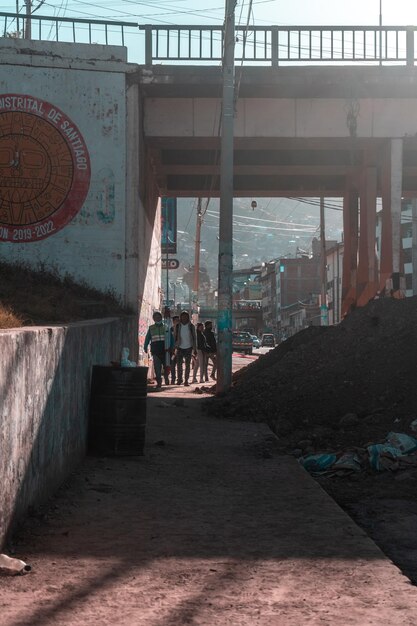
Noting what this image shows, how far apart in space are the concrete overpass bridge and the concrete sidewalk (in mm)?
12623

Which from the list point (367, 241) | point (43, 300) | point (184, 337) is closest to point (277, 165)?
point (367, 241)

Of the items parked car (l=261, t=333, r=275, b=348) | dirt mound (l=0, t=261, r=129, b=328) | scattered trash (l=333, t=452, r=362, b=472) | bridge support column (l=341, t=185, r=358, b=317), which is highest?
bridge support column (l=341, t=185, r=358, b=317)

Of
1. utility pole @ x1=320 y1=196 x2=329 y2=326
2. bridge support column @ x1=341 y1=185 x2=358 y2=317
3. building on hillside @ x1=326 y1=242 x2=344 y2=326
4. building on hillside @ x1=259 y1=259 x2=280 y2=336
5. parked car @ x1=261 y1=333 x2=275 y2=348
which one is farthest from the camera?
building on hillside @ x1=259 y1=259 x2=280 y2=336

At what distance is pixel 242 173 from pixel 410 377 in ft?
49.9

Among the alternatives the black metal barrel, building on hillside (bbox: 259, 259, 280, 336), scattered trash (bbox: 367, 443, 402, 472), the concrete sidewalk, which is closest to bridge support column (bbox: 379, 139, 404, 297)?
scattered trash (bbox: 367, 443, 402, 472)

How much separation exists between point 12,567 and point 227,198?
14.5m

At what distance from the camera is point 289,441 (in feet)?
38.0

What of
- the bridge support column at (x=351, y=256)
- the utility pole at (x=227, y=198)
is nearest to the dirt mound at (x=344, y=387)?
the utility pole at (x=227, y=198)

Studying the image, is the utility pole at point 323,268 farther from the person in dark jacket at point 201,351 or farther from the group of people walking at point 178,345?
the group of people walking at point 178,345

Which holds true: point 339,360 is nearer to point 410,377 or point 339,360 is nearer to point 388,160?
point 410,377

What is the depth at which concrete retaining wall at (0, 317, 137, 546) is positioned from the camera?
17.5 feet

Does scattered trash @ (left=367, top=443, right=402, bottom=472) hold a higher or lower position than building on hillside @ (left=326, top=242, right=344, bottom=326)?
lower

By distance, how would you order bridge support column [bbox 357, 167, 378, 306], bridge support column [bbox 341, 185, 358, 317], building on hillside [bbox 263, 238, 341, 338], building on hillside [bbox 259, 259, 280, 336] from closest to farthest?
bridge support column [bbox 357, 167, 378, 306]
bridge support column [bbox 341, 185, 358, 317]
building on hillside [bbox 263, 238, 341, 338]
building on hillside [bbox 259, 259, 280, 336]

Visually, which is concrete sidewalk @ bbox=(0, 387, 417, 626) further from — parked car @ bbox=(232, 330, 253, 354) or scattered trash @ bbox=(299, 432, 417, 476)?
parked car @ bbox=(232, 330, 253, 354)
